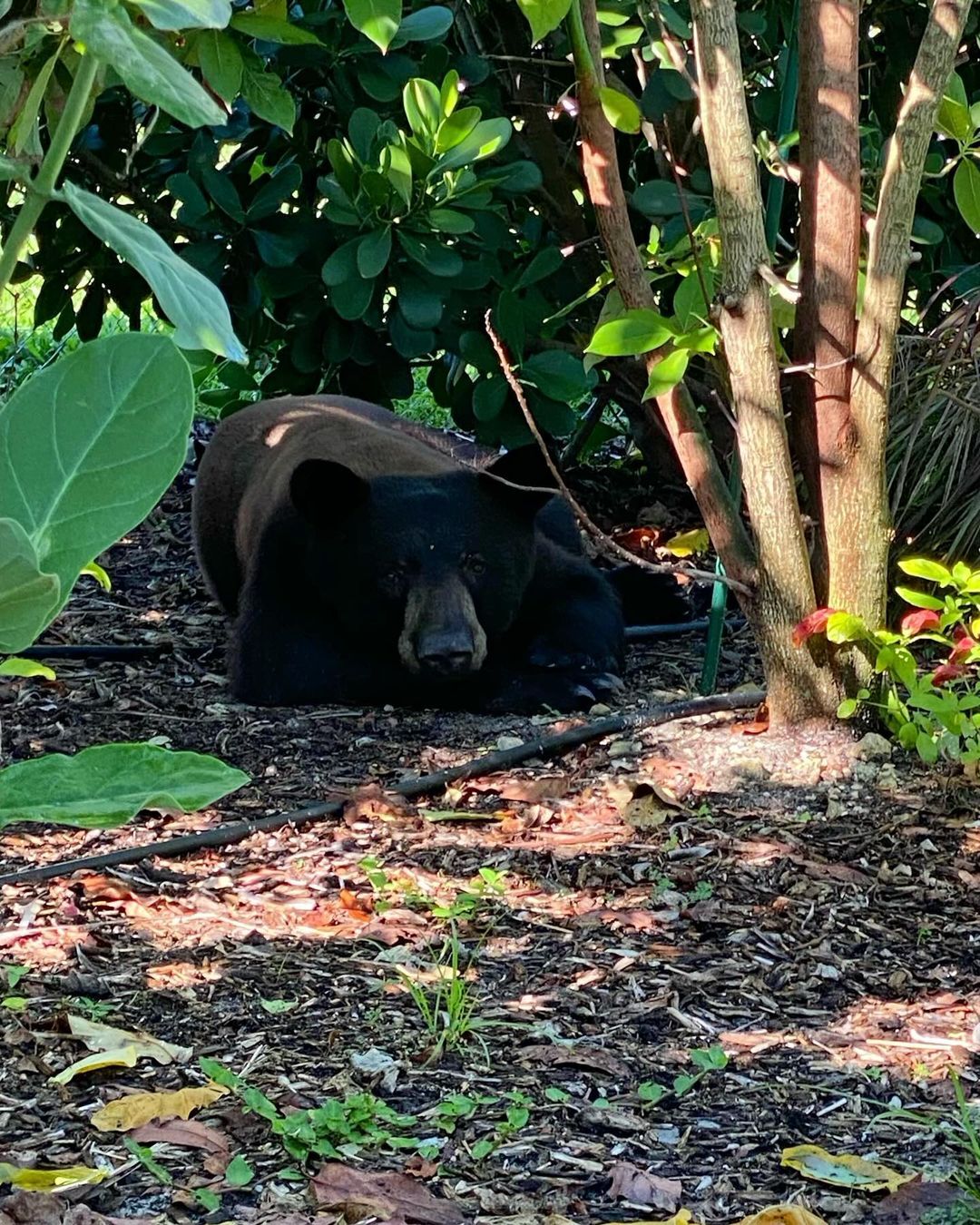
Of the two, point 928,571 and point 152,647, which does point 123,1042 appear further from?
point 152,647

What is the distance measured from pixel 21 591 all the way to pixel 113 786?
0.59ft

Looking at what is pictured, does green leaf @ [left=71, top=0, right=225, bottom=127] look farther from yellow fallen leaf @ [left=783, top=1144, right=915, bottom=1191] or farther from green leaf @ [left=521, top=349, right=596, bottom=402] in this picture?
→ green leaf @ [left=521, top=349, right=596, bottom=402]

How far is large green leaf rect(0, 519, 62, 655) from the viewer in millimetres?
1160

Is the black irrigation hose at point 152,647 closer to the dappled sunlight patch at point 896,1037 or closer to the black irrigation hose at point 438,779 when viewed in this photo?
the black irrigation hose at point 438,779

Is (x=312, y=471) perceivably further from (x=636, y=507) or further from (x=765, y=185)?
(x=636, y=507)

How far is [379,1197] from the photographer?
2250 millimetres

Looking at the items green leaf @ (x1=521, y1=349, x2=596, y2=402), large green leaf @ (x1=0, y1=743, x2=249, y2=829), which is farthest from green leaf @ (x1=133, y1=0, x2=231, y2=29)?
green leaf @ (x1=521, y1=349, x2=596, y2=402)

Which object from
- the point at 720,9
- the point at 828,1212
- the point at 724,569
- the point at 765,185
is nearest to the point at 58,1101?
the point at 828,1212

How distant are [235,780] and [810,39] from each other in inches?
127

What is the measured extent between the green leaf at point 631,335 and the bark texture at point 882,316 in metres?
0.64

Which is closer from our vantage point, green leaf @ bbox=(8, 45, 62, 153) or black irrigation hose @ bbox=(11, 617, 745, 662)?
green leaf @ bbox=(8, 45, 62, 153)

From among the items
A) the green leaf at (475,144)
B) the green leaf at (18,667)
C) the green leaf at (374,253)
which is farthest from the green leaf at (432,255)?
the green leaf at (18,667)

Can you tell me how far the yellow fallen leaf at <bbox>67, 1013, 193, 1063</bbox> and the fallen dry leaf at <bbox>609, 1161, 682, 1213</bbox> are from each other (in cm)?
74

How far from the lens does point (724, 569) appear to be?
4371 millimetres
